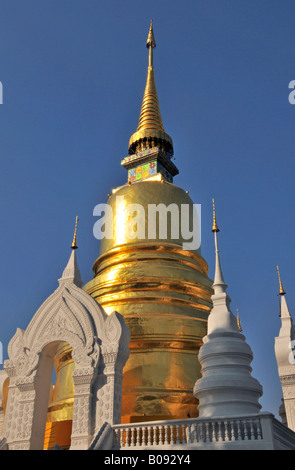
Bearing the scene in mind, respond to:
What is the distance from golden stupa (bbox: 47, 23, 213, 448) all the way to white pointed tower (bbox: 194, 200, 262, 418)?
5.57 ft

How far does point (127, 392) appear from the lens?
39.1ft

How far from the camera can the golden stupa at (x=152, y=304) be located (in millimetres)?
11922

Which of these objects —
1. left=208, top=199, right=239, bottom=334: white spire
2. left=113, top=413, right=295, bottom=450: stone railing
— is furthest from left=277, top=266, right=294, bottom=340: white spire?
left=113, top=413, right=295, bottom=450: stone railing

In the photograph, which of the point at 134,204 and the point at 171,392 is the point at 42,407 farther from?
the point at 134,204

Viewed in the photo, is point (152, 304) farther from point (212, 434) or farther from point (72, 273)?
point (212, 434)

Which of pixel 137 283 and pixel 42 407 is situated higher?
pixel 137 283

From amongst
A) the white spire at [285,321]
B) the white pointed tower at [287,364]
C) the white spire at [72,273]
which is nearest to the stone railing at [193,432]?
the white spire at [72,273]

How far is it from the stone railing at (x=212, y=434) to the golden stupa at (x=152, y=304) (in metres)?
1.92

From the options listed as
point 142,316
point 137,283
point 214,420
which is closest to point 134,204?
point 137,283

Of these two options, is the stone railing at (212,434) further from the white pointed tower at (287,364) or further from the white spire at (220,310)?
the white pointed tower at (287,364)

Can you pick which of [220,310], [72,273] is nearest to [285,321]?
[220,310]

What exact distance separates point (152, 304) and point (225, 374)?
3800mm

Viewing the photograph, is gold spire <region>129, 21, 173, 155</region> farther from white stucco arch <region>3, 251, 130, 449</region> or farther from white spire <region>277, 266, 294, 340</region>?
white stucco arch <region>3, 251, 130, 449</region>
